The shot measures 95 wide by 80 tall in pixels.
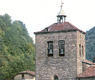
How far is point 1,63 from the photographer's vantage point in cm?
9200

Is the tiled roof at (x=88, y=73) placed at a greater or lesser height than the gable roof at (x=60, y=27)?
lesser

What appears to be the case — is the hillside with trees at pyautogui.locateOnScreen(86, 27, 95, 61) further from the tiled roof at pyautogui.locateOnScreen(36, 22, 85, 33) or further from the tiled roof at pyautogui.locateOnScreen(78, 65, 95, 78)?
the tiled roof at pyautogui.locateOnScreen(78, 65, 95, 78)

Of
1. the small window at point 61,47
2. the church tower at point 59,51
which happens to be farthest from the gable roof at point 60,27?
the small window at point 61,47

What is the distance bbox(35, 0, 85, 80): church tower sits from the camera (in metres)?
36.8

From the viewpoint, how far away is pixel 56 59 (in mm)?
37688

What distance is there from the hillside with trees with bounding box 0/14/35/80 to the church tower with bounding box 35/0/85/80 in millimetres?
37149

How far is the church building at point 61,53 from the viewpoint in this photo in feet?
120

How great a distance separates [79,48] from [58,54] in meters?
2.32

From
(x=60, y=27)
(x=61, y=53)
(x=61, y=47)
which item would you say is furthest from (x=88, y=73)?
(x=60, y=27)

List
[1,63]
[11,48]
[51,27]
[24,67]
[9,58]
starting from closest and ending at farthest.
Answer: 1. [51,27]
2. [24,67]
3. [1,63]
4. [9,58]
5. [11,48]

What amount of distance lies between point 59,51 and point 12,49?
72650mm

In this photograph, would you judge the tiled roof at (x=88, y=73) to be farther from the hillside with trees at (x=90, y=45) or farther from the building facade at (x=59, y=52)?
the hillside with trees at (x=90, y=45)

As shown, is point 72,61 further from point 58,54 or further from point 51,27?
point 51,27

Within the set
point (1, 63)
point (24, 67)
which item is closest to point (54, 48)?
point (24, 67)
